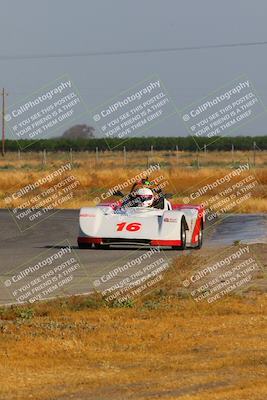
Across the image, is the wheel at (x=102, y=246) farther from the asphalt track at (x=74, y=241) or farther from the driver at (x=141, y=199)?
the driver at (x=141, y=199)

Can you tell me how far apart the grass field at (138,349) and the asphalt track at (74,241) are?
232cm

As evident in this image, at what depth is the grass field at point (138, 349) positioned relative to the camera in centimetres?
1062

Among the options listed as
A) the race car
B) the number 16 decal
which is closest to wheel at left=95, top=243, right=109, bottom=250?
the race car

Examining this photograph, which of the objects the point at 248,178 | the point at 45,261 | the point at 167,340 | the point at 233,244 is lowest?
the point at 248,178

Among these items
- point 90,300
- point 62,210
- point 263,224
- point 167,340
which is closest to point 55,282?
point 90,300

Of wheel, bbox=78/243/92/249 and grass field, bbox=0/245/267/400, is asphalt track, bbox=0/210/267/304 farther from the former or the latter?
grass field, bbox=0/245/267/400

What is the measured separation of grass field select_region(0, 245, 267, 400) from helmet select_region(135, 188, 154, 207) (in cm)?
906

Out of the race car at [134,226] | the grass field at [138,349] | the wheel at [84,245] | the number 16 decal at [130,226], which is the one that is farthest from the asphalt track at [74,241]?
the grass field at [138,349]

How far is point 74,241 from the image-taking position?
3003 cm

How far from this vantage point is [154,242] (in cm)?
2628

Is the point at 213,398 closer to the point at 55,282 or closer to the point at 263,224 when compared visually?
the point at 55,282

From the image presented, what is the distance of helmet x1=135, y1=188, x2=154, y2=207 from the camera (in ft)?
88.3

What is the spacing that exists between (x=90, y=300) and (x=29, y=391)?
240 inches

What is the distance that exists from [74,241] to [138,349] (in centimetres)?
1712
